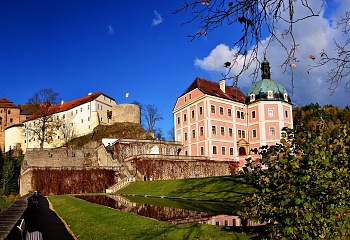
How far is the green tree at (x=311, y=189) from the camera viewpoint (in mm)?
5812

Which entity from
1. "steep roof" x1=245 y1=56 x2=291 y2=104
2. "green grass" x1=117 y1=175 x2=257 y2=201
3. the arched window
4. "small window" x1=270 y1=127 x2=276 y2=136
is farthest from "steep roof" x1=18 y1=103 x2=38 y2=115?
"small window" x1=270 y1=127 x2=276 y2=136

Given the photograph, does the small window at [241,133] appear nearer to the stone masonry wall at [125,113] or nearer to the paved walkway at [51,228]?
the stone masonry wall at [125,113]

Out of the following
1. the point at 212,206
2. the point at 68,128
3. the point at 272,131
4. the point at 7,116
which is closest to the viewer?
the point at 212,206

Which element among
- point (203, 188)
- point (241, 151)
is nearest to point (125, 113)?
point (241, 151)

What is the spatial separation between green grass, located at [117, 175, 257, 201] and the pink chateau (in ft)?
46.9

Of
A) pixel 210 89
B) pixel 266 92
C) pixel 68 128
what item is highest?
pixel 210 89

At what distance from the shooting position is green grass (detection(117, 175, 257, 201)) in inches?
942

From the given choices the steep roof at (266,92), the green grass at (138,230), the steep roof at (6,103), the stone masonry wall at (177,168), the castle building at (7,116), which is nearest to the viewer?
the green grass at (138,230)

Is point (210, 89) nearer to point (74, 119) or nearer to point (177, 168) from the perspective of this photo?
point (177, 168)

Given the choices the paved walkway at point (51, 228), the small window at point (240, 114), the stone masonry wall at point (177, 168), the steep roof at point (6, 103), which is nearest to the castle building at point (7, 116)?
the steep roof at point (6, 103)

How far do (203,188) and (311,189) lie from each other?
22.7m

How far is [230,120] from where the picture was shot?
50.7 metres

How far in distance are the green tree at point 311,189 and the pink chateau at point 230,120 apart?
4116 centimetres

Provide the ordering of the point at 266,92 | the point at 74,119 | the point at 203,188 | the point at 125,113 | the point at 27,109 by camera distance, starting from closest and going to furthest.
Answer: the point at 203,188, the point at 266,92, the point at 125,113, the point at 74,119, the point at 27,109
